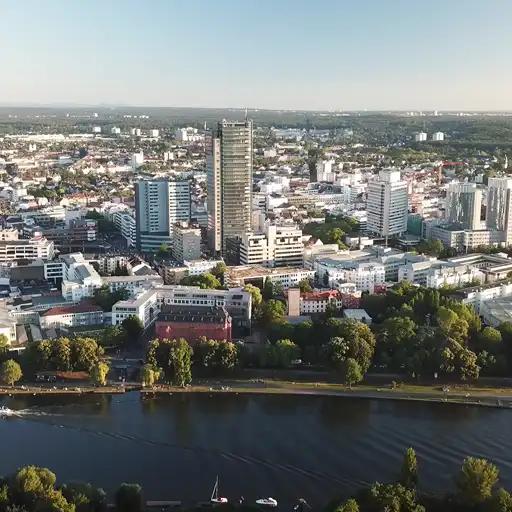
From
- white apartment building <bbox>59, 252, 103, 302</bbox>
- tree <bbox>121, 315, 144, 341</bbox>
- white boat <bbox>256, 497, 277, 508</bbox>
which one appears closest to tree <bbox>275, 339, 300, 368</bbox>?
tree <bbox>121, 315, 144, 341</bbox>

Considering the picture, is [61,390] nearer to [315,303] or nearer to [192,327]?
[192,327]

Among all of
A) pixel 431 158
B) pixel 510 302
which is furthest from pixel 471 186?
pixel 431 158

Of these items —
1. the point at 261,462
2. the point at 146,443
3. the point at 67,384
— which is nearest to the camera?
the point at 261,462

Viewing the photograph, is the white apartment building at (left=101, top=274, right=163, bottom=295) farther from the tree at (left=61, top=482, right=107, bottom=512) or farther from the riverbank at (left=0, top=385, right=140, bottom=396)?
the tree at (left=61, top=482, right=107, bottom=512)

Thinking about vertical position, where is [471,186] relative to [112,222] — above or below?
above

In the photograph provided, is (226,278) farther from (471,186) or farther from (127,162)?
(127,162)

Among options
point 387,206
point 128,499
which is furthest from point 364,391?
point 387,206
